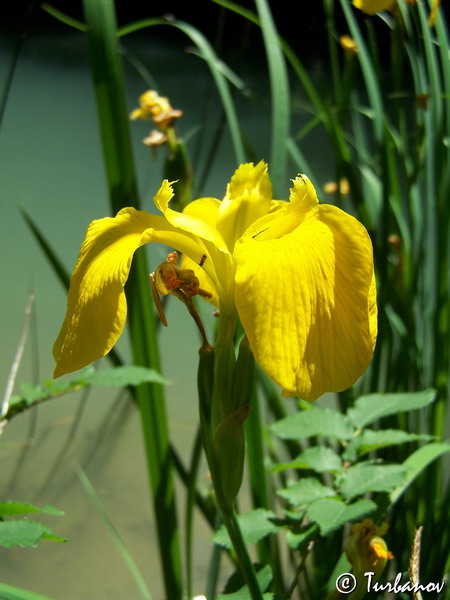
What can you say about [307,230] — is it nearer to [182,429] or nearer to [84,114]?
[182,429]

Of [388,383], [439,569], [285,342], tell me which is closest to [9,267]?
[388,383]

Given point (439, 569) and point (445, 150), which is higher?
point (445, 150)

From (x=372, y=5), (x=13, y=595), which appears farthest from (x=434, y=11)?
→ (x=13, y=595)

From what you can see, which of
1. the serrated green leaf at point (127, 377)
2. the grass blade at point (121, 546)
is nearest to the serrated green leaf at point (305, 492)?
the serrated green leaf at point (127, 377)

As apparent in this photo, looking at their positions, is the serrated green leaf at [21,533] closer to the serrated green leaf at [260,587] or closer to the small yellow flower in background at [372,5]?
the serrated green leaf at [260,587]

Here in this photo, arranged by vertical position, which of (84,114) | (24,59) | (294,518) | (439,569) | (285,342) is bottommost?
(439,569)

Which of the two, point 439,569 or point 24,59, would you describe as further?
point 24,59
